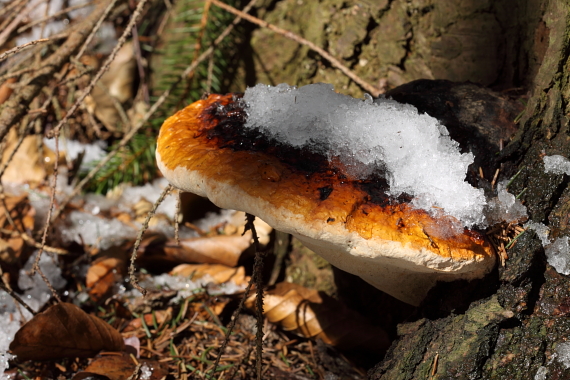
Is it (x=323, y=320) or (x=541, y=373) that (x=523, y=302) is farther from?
(x=323, y=320)

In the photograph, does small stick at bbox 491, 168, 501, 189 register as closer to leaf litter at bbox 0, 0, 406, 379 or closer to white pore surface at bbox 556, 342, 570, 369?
white pore surface at bbox 556, 342, 570, 369

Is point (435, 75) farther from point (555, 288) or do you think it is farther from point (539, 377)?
point (539, 377)

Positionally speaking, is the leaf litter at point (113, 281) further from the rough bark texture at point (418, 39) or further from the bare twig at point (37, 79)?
the rough bark texture at point (418, 39)

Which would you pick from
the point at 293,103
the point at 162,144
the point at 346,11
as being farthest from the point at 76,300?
the point at 346,11

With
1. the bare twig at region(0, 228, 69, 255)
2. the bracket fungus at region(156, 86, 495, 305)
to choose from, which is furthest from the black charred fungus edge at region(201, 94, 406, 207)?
the bare twig at region(0, 228, 69, 255)

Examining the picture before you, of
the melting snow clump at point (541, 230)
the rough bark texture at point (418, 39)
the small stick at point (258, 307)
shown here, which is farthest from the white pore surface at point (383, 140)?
the rough bark texture at point (418, 39)

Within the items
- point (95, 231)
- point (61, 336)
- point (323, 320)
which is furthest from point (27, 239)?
point (323, 320)
